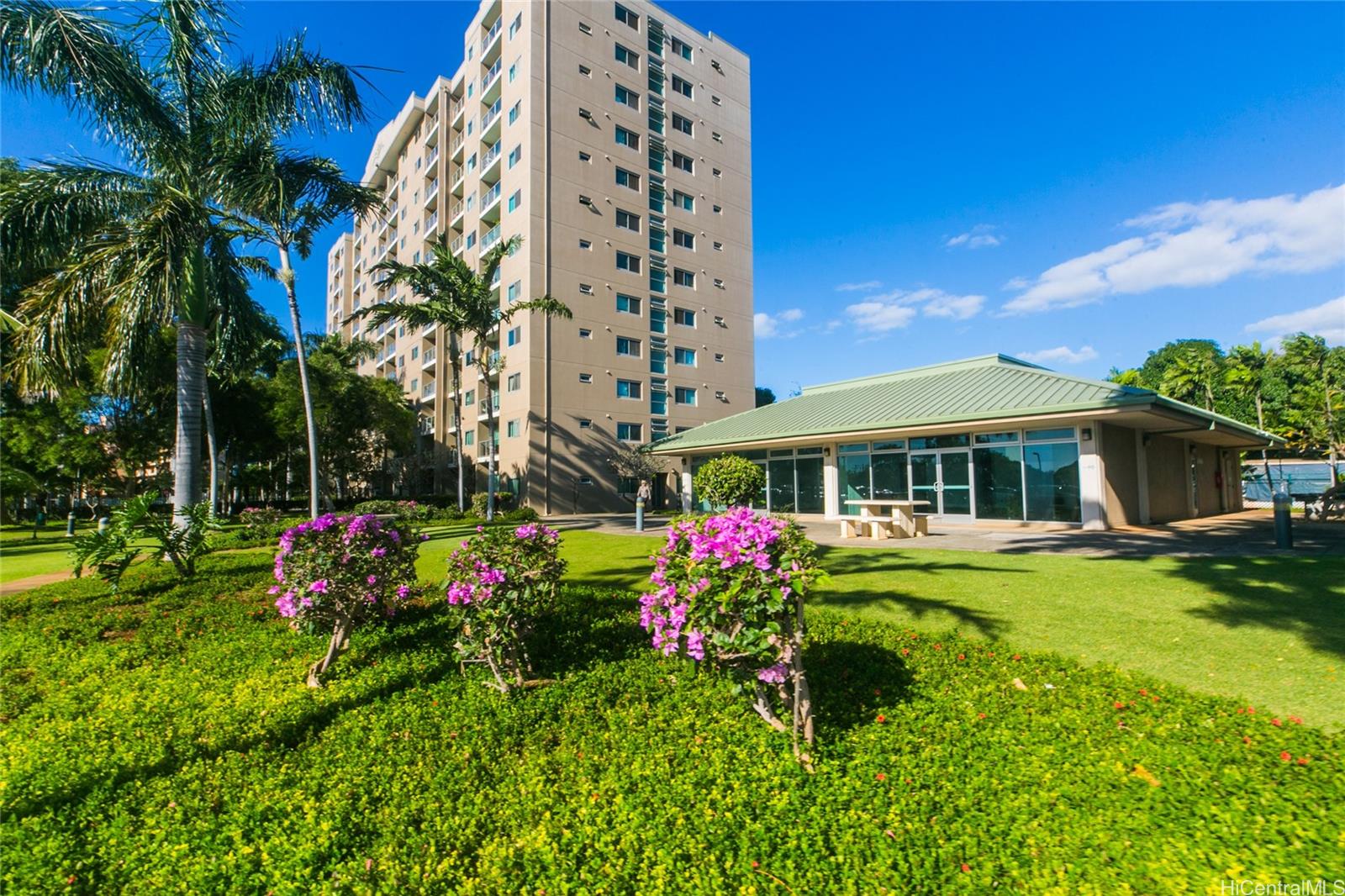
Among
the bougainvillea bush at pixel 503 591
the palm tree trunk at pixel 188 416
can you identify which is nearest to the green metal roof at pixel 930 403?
the bougainvillea bush at pixel 503 591

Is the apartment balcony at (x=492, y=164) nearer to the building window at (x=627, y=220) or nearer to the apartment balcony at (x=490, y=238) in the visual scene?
the apartment balcony at (x=490, y=238)

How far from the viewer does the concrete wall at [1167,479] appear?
18.8m

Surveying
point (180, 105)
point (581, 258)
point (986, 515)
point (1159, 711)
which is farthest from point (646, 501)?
point (1159, 711)

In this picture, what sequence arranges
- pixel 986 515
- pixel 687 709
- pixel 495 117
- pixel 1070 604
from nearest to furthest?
pixel 687 709 < pixel 1070 604 < pixel 986 515 < pixel 495 117

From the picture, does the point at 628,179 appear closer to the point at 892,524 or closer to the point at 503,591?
the point at 892,524

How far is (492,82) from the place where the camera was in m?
36.0

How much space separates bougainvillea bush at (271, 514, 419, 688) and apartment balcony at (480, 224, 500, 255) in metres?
32.5

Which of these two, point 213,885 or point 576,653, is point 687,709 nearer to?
point 576,653

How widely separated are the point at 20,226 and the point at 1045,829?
18.4 meters

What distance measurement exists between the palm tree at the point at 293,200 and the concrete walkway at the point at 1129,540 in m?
11.5

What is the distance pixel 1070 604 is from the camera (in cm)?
740

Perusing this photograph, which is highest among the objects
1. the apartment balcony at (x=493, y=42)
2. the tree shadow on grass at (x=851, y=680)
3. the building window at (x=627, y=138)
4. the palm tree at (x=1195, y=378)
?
the apartment balcony at (x=493, y=42)

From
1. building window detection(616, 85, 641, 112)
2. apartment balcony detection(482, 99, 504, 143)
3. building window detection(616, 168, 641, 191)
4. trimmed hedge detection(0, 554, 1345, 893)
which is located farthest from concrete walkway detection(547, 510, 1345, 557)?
building window detection(616, 85, 641, 112)

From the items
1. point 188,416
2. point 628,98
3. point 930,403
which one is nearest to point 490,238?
point 628,98
